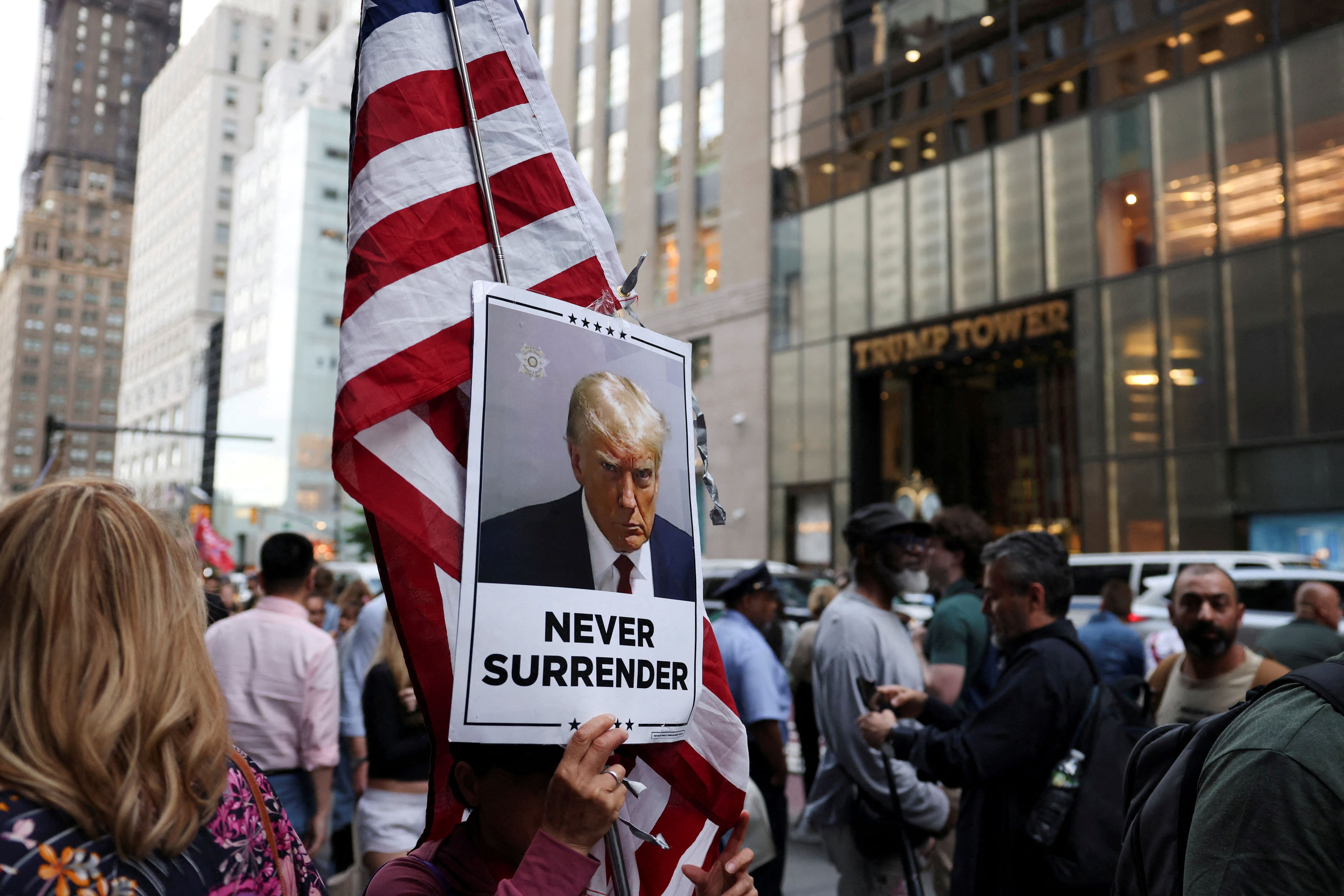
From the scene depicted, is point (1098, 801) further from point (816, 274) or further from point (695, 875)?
point (816, 274)

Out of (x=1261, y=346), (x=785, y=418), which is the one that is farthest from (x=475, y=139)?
(x=785, y=418)

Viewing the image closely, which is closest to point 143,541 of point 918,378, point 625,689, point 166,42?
point 625,689

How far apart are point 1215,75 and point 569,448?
72.2 ft

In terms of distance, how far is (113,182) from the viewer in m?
173

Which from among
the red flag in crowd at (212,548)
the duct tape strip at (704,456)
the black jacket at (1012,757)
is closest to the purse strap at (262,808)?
the duct tape strip at (704,456)

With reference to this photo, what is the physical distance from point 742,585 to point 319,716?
2.52 metres

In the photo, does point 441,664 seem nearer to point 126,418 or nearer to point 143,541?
point 143,541

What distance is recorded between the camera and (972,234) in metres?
24.6

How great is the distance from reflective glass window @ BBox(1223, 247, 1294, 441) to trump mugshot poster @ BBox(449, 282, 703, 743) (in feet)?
64.6

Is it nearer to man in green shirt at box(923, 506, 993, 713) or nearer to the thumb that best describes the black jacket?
man in green shirt at box(923, 506, 993, 713)

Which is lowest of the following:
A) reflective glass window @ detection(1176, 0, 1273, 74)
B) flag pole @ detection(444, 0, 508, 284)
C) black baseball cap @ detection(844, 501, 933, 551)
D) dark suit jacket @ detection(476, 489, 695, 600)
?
dark suit jacket @ detection(476, 489, 695, 600)

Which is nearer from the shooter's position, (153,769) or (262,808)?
(153,769)

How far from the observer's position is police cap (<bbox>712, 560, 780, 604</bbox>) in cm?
644

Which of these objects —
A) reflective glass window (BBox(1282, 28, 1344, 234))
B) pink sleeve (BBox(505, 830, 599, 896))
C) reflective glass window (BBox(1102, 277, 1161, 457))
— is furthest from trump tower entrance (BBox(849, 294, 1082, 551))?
pink sleeve (BBox(505, 830, 599, 896))
